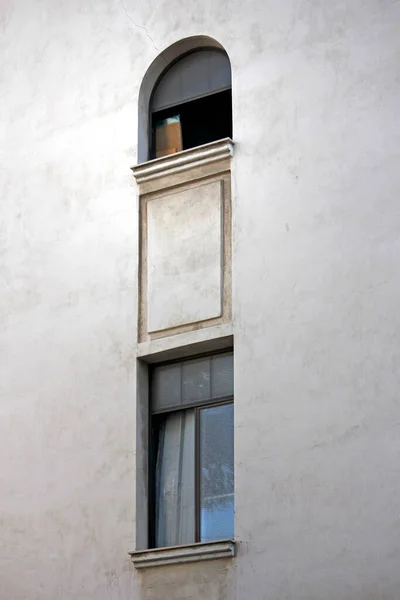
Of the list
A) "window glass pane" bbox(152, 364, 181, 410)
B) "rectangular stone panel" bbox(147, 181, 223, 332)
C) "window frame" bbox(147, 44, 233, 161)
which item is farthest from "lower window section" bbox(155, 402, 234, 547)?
"window frame" bbox(147, 44, 233, 161)

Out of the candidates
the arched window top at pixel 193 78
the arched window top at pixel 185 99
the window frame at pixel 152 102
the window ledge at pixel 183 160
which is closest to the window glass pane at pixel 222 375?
the window ledge at pixel 183 160

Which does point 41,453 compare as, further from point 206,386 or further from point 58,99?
point 58,99

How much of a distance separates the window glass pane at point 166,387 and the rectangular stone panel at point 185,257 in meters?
0.59

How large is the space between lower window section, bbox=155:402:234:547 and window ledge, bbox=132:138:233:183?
3088 millimetres

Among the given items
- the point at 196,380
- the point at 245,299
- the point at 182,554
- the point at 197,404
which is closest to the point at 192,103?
the point at 245,299

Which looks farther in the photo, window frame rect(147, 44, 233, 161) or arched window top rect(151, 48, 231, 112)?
window frame rect(147, 44, 233, 161)

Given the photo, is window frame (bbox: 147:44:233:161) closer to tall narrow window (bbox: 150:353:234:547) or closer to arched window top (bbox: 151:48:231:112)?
arched window top (bbox: 151:48:231:112)

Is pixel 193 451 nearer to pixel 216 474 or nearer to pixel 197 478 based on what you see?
pixel 197 478

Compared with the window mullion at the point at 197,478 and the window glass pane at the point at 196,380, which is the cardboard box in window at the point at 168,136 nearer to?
the window glass pane at the point at 196,380

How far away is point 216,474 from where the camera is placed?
16016 millimetres

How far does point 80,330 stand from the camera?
1722 cm

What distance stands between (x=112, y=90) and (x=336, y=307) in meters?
5.00

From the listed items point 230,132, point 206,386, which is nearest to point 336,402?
point 206,386

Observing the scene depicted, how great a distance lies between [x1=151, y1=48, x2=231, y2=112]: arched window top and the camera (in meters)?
17.7
